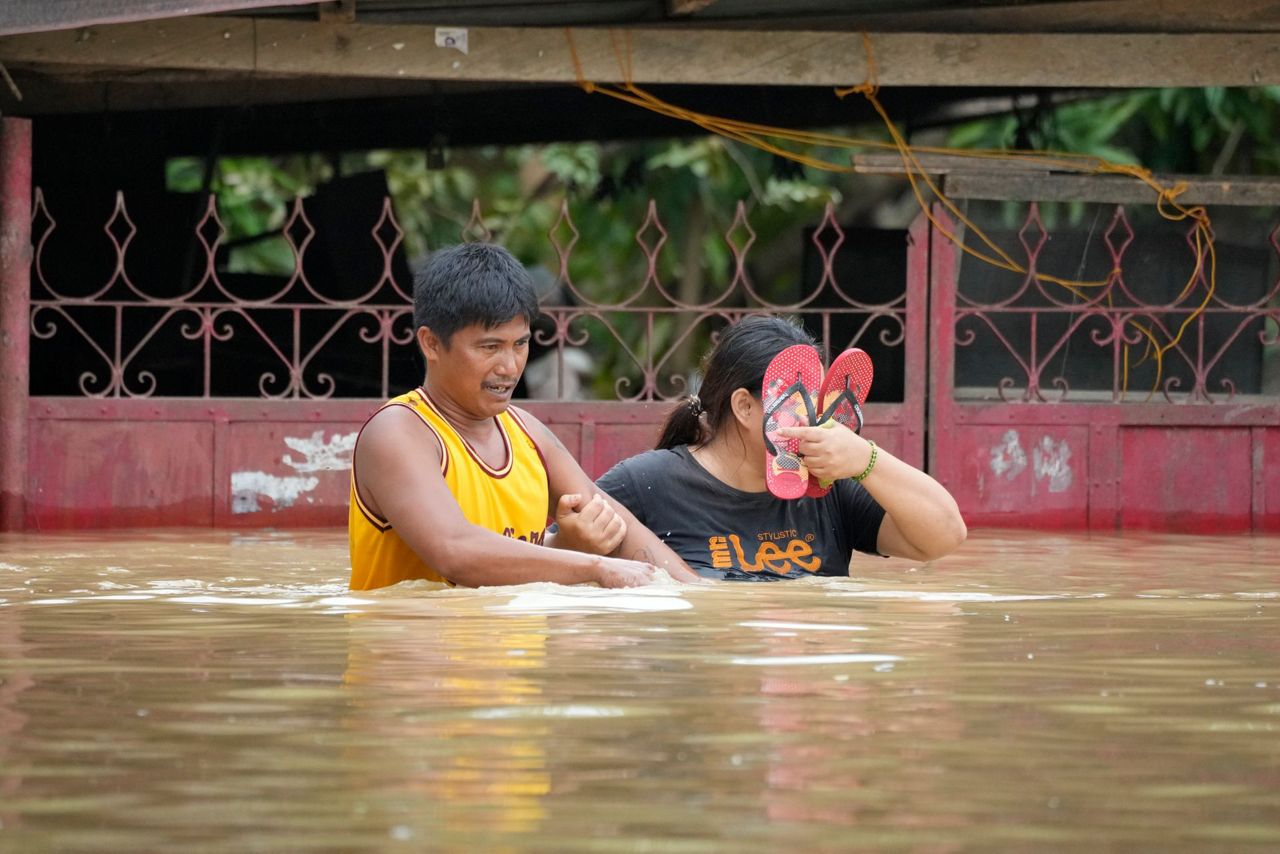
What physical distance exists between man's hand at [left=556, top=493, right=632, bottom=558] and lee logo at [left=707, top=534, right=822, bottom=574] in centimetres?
37

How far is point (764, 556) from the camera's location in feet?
16.7

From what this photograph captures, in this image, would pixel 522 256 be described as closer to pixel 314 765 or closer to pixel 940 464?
pixel 940 464

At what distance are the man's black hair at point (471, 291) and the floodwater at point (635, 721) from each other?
2.25 feet

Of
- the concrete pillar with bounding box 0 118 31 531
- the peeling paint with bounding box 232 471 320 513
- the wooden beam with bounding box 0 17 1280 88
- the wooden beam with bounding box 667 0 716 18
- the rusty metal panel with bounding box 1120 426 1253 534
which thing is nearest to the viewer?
the wooden beam with bounding box 667 0 716 18

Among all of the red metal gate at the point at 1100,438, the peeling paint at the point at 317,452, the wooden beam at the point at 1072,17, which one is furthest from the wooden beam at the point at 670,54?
the peeling paint at the point at 317,452

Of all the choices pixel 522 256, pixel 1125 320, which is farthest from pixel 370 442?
pixel 522 256

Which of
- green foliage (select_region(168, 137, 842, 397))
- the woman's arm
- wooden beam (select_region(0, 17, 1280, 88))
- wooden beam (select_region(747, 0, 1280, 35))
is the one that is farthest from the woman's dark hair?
green foliage (select_region(168, 137, 842, 397))

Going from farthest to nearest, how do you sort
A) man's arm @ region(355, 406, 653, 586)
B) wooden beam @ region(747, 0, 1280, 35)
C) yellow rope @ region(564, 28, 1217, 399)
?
yellow rope @ region(564, 28, 1217, 399) < wooden beam @ region(747, 0, 1280, 35) < man's arm @ region(355, 406, 653, 586)

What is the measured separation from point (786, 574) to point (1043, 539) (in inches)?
118

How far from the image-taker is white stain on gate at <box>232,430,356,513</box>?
835 centimetres

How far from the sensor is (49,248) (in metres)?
10.0

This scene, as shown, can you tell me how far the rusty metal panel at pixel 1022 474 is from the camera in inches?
342

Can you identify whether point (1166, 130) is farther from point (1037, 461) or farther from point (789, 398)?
point (789, 398)

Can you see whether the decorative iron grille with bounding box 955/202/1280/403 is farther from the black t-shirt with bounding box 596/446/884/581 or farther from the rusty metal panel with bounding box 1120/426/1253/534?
the black t-shirt with bounding box 596/446/884/581
